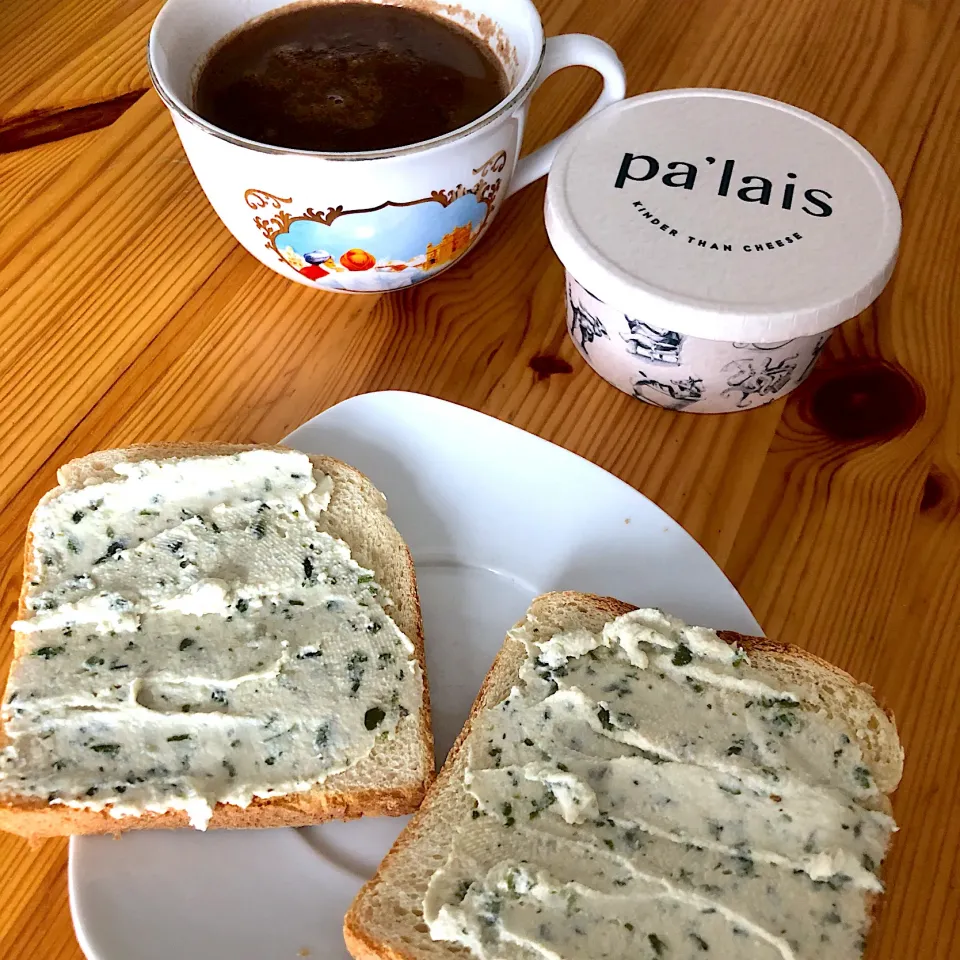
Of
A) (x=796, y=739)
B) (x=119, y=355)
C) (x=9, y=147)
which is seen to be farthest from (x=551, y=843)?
(x=9, y=147)

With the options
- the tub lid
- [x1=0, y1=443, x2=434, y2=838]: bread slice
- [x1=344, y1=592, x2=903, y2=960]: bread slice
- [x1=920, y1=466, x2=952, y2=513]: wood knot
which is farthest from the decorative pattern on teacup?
[x1=920, y1=466, x2=952, y2=513]: wood knot

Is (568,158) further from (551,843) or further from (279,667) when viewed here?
(551,843)

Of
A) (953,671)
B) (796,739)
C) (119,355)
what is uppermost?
(119,355)

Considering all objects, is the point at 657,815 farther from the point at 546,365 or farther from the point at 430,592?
the point at 546,365

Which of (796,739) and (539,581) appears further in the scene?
(539,581)

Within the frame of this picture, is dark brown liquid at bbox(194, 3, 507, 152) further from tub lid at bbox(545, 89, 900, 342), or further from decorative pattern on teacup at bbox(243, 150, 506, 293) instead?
tub lid at bbox(545, 89, 900, 342)

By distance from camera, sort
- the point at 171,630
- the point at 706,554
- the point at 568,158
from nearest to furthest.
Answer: the point at 171,630, the point at 706,554, the point at 568,158

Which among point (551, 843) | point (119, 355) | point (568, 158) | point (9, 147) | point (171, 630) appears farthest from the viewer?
point (9, 147)

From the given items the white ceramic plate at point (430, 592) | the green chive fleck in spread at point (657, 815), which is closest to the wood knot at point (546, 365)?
the white ceramic plate at point (430, 592)
